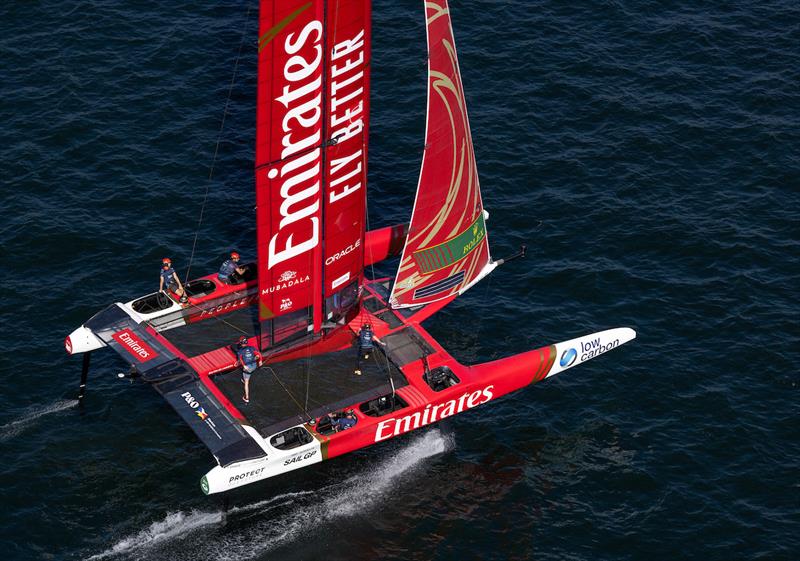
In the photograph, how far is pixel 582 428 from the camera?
51.7 metres

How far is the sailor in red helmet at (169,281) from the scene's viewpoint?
52281 millimetres

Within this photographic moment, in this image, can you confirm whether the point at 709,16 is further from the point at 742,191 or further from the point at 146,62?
the point at 146,62

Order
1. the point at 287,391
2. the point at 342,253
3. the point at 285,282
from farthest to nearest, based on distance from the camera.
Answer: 1. the point at 342,253
2. the point at 287,391
3. the point at 285,282

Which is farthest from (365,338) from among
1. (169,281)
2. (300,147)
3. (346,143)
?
(300,147)

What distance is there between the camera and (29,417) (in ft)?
166

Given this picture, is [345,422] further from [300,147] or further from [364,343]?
[300,147]

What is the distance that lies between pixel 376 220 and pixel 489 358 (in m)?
10.2

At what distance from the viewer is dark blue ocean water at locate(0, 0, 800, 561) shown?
4703 cm

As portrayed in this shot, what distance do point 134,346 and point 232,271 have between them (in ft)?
19.2

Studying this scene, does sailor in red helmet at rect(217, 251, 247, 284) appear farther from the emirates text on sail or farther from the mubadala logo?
the emirates text on sail

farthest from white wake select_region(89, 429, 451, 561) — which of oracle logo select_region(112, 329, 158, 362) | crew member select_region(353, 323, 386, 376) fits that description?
oracle logo select_region(112, 329, 158, 362)

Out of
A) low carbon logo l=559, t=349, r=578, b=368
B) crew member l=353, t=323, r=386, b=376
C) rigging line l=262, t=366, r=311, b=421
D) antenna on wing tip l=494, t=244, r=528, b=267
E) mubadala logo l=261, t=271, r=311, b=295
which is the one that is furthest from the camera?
antenna on wing tip l=494, t=244, r=528, b=267

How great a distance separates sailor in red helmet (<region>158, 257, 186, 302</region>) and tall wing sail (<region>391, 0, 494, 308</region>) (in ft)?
28.7

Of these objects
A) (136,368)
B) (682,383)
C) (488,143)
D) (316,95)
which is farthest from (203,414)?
(488,143)
